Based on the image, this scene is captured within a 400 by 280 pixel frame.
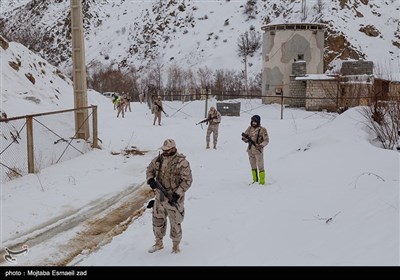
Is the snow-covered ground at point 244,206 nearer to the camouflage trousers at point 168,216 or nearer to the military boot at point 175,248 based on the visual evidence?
the military boot at point 175,248

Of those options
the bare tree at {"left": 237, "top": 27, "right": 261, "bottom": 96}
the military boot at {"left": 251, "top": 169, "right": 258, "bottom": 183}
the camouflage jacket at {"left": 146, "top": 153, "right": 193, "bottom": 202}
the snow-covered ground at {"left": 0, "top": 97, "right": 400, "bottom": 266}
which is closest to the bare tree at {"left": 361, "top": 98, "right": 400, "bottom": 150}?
the snow-covered ground at {"left": 0, "top": 97, "right": 400, "bottom": 266}

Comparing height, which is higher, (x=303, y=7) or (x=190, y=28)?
(x=303, y=7)

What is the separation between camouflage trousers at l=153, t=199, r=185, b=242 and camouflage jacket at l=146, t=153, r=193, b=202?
141 millimetres

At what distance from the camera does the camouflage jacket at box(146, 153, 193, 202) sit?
628 cm

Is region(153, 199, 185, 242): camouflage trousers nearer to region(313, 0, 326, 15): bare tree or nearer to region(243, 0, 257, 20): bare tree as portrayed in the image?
region(313, 0, 326, 15): bare tree

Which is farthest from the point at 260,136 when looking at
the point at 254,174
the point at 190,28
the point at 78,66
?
the point at 190,28

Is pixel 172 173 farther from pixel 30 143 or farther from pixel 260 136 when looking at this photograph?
pixel 30 143

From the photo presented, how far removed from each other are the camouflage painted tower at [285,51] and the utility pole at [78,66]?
86.4 ft

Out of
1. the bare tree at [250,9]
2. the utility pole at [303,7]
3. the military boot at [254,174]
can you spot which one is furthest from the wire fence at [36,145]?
the bare tree at [250,9]

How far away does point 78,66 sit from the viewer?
15188mm

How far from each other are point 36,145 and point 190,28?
205ft

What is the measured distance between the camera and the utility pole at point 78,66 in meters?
15.1

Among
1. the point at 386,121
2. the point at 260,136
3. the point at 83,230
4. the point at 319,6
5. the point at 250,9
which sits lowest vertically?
the point at 83,230

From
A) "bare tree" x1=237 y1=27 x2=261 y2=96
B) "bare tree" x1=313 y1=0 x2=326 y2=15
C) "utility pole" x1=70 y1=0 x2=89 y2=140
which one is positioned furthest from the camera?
"bare tree" x1=237 y1=27 x2=261 y2=96
